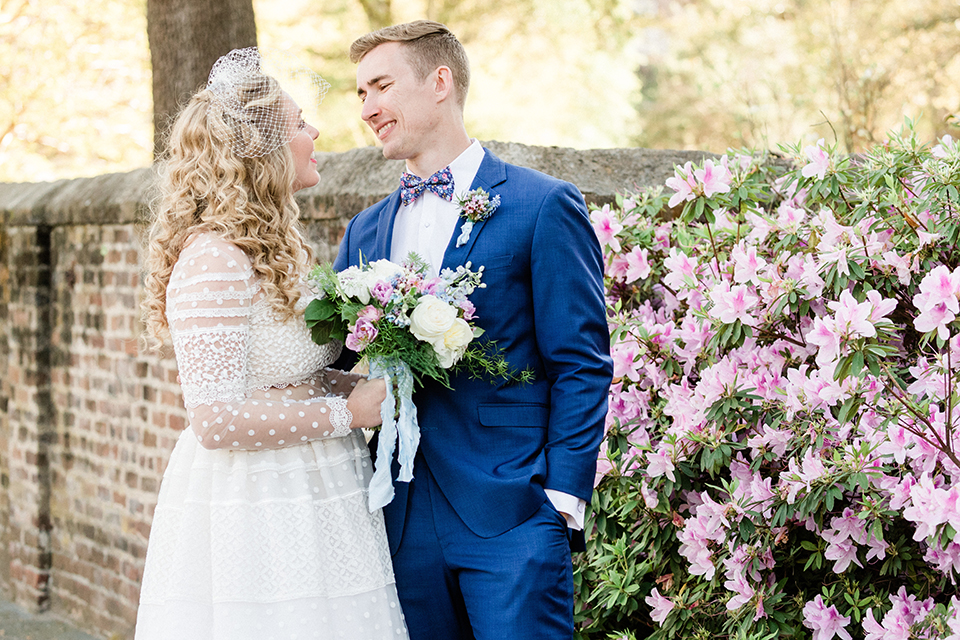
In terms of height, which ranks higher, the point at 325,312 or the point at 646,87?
the point at 646,87

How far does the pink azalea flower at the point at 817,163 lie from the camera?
3056mm

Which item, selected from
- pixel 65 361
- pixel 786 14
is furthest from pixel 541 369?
pixel 786 14

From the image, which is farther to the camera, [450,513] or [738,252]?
[738,252]

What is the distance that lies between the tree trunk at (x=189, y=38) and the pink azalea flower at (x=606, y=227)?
2309 millimetres

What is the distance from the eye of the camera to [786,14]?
57.9ft

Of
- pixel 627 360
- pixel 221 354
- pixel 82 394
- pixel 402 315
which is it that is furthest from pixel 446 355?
pixel 82 394

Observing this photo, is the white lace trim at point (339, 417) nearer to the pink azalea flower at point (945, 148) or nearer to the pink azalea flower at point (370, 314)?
the pink azalea flower at point (370, 314)

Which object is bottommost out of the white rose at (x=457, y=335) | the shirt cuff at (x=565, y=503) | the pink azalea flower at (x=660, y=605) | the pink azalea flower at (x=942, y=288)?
the pink azalea flower at (x=660, y=605)

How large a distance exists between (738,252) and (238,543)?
5.36 ft

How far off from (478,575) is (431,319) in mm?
700

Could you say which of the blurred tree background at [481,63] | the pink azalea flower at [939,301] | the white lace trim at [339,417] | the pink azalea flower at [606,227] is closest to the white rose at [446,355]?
the white lace trim at [339,417]

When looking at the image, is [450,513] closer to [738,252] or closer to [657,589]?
[657,589]

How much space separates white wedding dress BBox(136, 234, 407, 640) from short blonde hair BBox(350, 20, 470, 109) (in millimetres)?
800

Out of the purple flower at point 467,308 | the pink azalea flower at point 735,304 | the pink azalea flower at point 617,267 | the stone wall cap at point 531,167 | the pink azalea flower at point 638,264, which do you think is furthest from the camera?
the stone wall cap at point 531,167
